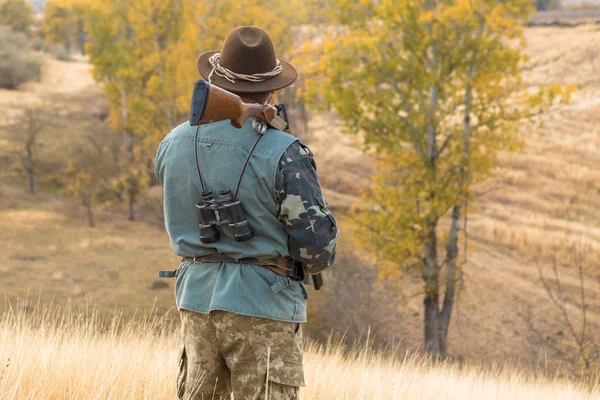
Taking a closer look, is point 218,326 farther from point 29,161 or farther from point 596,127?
point 596,127

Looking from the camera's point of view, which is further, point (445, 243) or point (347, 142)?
point (347, 142)

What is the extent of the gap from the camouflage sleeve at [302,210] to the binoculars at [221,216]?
160 mm

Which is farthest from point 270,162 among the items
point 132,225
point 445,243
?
point 132,225

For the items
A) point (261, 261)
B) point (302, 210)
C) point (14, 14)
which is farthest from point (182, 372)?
point (14, 14)

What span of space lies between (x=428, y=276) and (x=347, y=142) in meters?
21.5

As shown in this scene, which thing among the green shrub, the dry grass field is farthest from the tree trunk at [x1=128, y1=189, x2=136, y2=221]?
the green shrub

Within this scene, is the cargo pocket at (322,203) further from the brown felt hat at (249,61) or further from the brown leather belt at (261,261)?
the brown felt hat at (249,61)

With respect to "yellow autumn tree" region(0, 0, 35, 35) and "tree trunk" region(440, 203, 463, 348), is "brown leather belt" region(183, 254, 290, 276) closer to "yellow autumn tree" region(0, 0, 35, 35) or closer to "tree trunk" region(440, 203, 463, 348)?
"tree trunk" region(440, 203, 463, 348)

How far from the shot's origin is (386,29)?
13234 mm

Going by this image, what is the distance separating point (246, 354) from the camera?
2486 millimetres

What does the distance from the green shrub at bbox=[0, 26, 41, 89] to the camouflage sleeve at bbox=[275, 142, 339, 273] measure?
151 ft

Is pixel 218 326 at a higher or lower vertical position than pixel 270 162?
lower

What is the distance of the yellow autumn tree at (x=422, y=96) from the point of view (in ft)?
41.3

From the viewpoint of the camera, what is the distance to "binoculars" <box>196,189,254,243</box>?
241cm
